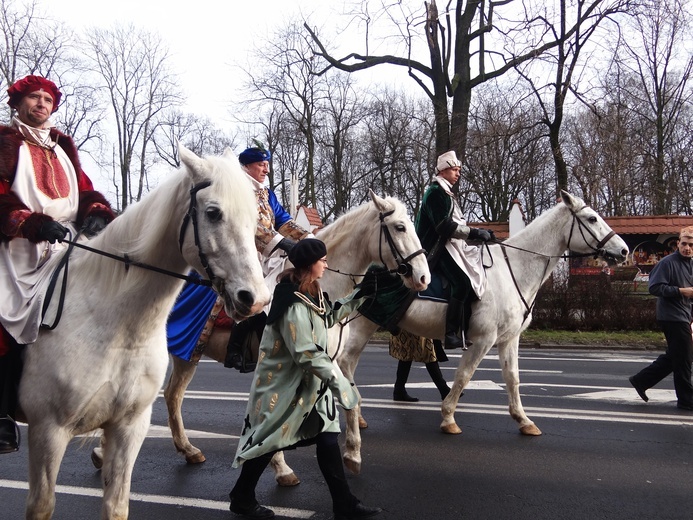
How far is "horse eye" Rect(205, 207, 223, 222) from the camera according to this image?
314 centimetres

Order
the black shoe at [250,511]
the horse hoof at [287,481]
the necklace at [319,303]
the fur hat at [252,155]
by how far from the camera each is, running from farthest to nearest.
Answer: the fur hat at [252,155] < the horse hoof at [287,481] < the black shoe at [250,511] < the necklace at [319,303]

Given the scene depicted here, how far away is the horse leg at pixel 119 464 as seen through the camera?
3.34 meters

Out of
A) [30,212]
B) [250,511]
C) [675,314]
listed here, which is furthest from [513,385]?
[30,212]

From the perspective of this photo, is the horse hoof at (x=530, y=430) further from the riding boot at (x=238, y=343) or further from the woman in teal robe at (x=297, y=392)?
the riding boot at (x=238, y=343)

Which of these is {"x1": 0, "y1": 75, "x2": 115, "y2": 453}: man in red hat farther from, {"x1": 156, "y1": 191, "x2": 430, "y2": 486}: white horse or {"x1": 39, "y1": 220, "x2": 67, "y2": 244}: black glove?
{"x1": 156, "y1": 191, "x2": 430, "y2": 486}: white horse

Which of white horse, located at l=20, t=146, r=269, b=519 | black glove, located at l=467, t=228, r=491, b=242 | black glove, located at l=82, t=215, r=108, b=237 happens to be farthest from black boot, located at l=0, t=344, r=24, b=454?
black glove, located at l=467, t=228, r=491, b=242

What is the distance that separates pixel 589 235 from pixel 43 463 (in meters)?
6.43

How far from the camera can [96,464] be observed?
554cm

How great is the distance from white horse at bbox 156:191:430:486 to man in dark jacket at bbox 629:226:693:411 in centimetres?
429

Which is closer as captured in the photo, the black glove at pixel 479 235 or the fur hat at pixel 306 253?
the fur hat at pixel 306 253

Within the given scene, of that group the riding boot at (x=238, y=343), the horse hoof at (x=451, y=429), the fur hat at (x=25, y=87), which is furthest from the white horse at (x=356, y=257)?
the fur hat at (x=25, y=87)

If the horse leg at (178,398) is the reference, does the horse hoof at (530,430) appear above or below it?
below

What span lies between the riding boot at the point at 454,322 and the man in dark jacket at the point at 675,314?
289 cm

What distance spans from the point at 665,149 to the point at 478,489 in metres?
38.2
